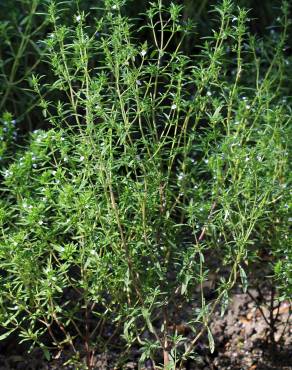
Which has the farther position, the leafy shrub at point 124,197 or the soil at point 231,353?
the soil at point 231,353

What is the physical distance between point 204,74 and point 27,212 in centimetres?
103

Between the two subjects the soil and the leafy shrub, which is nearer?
the leafy shrub

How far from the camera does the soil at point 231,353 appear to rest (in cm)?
446

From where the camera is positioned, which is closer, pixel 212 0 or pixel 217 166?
pixel 217 166

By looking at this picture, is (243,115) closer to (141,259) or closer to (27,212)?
(141,259)

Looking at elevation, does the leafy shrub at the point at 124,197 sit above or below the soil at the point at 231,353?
above

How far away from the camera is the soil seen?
14.6ft

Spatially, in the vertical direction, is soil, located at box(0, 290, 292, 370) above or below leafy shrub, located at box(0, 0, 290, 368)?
below

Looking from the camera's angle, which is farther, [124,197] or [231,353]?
[231,353]

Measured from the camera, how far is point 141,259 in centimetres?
402

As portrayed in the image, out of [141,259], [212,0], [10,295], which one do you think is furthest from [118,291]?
[212,0]

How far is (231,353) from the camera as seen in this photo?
4602 millimetres

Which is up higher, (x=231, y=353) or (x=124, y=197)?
(x=124, y=197)

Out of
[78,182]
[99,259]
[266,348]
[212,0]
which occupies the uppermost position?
[78,182]
